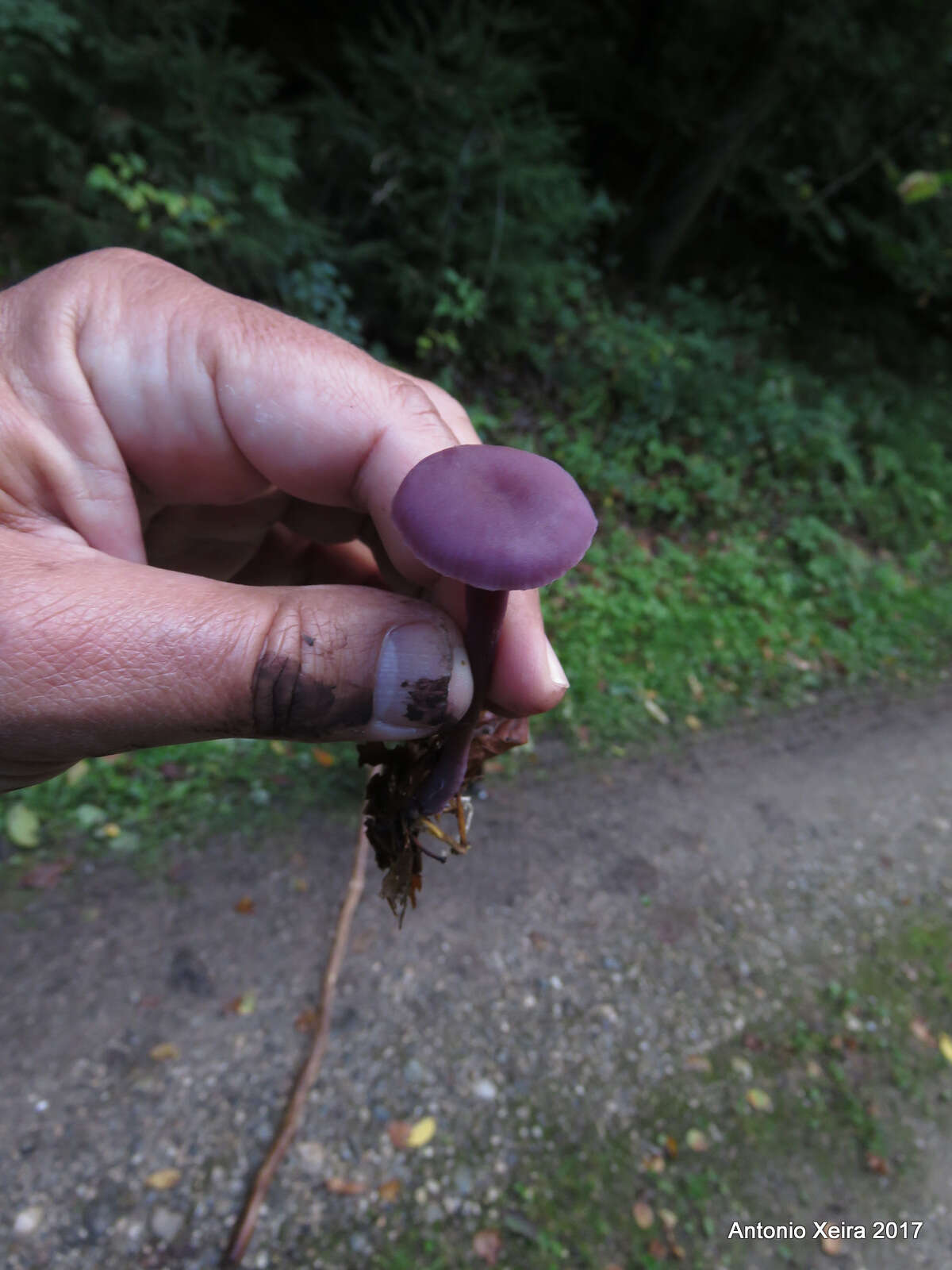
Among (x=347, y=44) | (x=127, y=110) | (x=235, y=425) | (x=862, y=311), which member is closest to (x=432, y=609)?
(x=235, y=425)

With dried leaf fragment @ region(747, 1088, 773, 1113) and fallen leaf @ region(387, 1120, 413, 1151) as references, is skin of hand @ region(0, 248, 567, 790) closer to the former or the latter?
fallen leaf @ region(387, 1120, 413, 1151)

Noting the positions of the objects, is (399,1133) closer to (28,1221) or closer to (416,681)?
(28,1221)

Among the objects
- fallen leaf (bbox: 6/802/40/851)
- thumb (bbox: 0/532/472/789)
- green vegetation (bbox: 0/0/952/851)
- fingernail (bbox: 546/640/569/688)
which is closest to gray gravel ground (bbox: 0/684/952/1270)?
fallen leaf (bbox: 6/802/40/851)

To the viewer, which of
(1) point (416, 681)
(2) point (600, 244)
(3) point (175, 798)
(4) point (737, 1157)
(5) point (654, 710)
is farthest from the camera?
(2) point (600, 244)

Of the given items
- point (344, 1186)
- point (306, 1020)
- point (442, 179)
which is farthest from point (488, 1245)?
point (442, 179)

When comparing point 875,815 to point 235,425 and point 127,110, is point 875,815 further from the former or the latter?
point 127,110

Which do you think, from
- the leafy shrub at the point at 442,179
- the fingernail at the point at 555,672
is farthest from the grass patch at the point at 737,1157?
the leafy shrub at the point at 442,179

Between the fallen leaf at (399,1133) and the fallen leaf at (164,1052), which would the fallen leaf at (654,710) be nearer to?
the fallen leaf at (399,1133)
